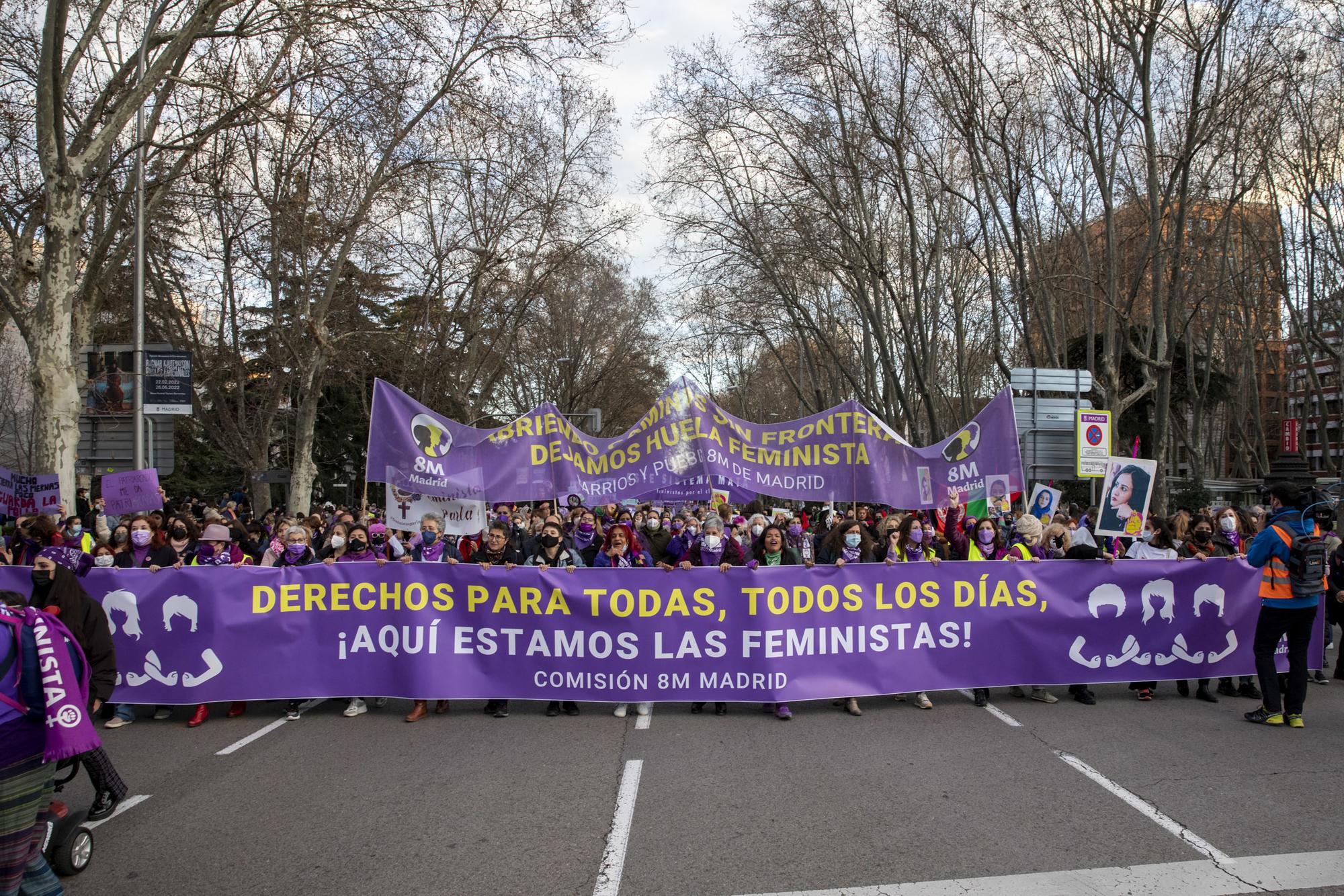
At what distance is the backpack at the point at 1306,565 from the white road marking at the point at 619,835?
4.92 metres

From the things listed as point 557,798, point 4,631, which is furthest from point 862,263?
point 4,631

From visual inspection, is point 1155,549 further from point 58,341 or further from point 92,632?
point 58,341

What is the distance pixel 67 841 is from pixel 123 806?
1.19 meters

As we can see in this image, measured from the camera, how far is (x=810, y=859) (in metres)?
4.34

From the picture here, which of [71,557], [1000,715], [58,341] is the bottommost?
[1000,715]

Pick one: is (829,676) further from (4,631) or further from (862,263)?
(862,263)

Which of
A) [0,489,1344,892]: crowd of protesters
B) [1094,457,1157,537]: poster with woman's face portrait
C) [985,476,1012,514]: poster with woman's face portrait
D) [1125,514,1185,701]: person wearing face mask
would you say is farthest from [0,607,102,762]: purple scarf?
[1094,457,1157,537]: poster with woman's face portrait

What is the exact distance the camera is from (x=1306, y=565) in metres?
6.71

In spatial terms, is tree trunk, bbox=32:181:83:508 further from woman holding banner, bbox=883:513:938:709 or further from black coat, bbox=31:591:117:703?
woman holding banner, bbox=883:513:938:709

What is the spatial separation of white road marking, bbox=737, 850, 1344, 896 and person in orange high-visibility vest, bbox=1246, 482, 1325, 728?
117 inches

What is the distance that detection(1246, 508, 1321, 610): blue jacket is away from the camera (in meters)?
6.78

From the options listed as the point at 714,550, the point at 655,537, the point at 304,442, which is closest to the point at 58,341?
the point at 655,537

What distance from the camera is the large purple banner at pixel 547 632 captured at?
24.0 feet

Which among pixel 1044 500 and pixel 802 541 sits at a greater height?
pixel 1044 500
